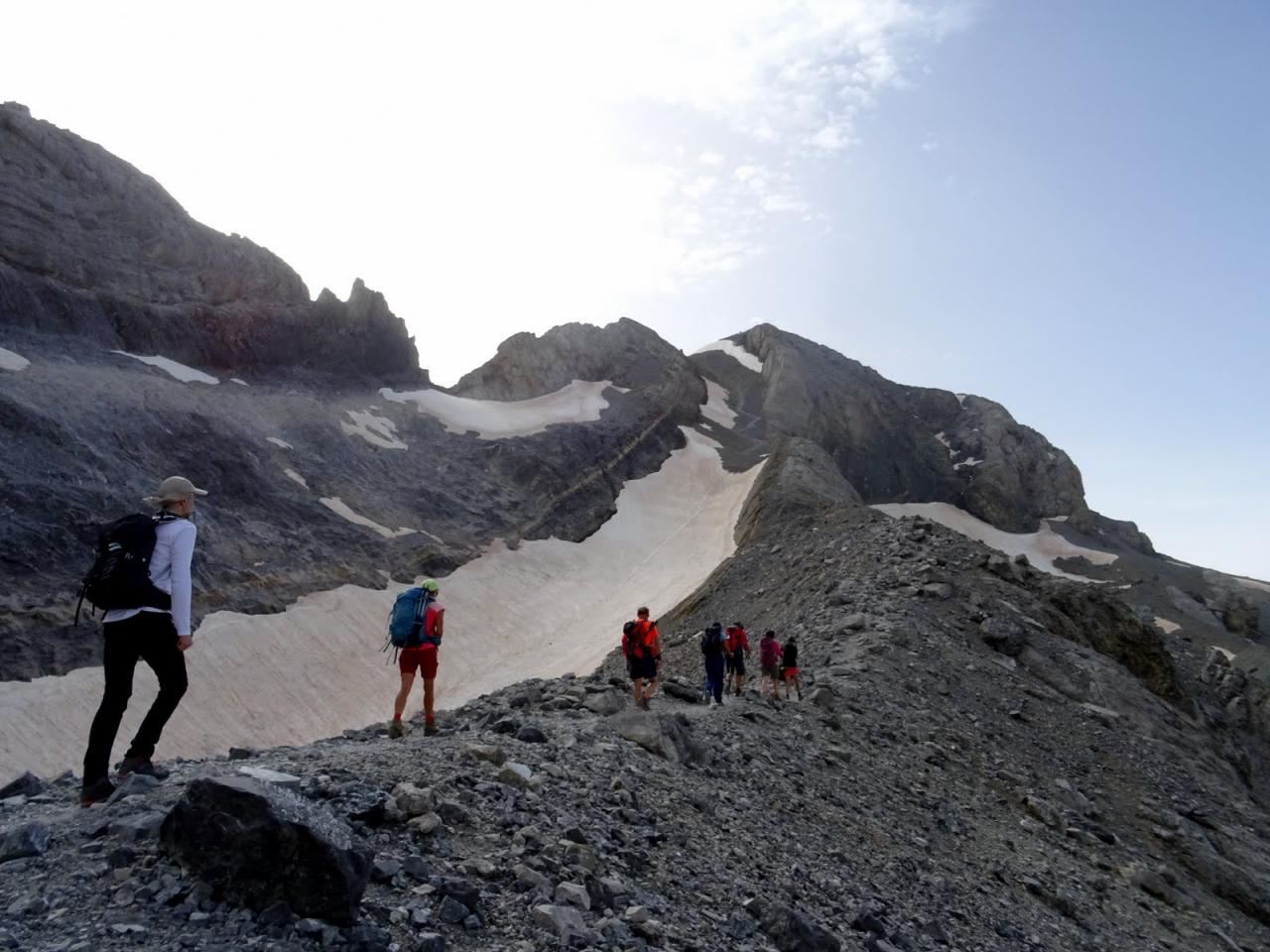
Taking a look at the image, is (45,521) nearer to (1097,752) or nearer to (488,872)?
(488,872)

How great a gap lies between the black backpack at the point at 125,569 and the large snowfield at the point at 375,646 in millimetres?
13115

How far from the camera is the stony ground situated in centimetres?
577

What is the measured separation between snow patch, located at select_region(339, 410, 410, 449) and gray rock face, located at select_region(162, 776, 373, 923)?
1671 inches

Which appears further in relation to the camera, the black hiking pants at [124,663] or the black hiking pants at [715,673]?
the black hiking pants at [715,673]

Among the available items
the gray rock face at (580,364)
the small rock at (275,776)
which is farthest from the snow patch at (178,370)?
the small rock at (275,776)

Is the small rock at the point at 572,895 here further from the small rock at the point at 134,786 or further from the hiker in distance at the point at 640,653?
the hiker in distance at the point at 640,653

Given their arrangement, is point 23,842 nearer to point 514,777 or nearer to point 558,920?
point 558,920

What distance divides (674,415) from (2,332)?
4217 cm

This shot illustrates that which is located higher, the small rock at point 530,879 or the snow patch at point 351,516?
the snow patch at point 351,516

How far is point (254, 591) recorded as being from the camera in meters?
32.5

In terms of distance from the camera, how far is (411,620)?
10961mm

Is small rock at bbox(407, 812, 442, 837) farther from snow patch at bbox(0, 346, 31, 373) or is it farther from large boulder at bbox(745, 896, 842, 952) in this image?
snow patch at bbox(0, 346, 31, 373)

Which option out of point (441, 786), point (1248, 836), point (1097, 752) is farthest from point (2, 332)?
point (1248, 836)

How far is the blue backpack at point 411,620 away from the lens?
11.0 m
